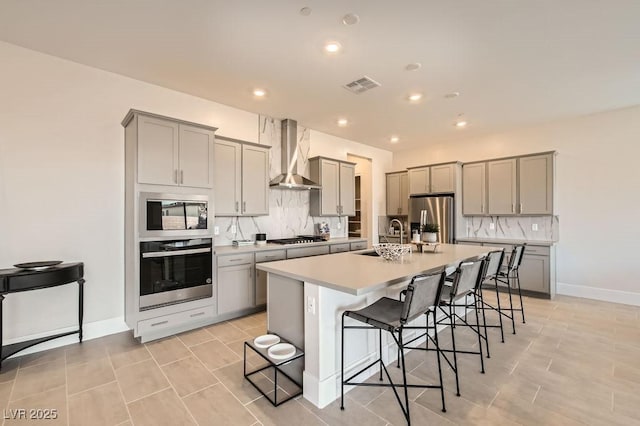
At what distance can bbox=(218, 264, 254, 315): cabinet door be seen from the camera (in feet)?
11.5

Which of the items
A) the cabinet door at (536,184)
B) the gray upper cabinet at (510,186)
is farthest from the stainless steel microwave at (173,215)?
the cabinet door at (536,184)

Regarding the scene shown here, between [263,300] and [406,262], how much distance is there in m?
2.16

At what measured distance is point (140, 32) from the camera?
2.56 metres

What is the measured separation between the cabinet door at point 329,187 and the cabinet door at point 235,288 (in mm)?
1959

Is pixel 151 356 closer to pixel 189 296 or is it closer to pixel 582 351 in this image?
pixel 189 296

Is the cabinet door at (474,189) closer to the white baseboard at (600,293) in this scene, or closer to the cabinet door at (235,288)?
the white baseboard at (600,293)

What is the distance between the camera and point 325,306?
2.04 m

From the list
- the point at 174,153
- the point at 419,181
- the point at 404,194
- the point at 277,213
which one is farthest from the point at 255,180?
the point at 404,194

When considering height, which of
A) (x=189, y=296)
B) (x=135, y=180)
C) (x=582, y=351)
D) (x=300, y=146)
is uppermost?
(x=300, y=146)

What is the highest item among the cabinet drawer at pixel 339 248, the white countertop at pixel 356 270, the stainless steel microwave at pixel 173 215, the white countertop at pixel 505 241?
the stainless steel microwave at pixel 173 215

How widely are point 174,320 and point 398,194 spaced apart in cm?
528

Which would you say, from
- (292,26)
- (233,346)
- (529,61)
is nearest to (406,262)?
(233,346)

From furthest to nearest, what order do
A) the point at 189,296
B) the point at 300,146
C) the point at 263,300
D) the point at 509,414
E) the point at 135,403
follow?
the point at 300,146 < the point at 263,300 < the point at 189,296 < the point at 135,403 < the point at 509,414

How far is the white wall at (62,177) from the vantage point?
2.76 meters
